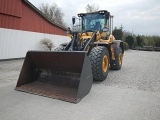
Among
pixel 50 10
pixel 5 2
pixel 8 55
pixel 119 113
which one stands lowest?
pixel 119 113

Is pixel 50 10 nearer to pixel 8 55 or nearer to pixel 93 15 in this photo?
pixel 8 55

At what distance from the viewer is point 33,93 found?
444 cm

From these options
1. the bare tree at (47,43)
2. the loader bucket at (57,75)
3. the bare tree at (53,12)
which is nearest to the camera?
the loader bucket at (57,75)

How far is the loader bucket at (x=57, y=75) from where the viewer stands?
13.8 ft

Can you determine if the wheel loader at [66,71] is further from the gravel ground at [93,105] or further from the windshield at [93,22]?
the windshield at [93,22]

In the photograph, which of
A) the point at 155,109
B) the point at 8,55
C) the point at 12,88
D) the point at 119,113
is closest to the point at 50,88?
the point at 12,88

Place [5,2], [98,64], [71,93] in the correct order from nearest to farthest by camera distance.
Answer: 1. [71,93]
2. [98,64]
3. [5,2]

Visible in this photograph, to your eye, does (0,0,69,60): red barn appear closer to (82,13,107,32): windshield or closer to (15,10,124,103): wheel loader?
(82,13,107,32): windshield

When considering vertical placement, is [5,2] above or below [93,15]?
above

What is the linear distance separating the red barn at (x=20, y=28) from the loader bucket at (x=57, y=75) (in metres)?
6.76

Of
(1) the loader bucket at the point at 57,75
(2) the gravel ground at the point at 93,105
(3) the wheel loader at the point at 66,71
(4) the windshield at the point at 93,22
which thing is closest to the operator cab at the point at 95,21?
(4) the windshield at the point at 93,22

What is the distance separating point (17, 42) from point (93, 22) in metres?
6.80

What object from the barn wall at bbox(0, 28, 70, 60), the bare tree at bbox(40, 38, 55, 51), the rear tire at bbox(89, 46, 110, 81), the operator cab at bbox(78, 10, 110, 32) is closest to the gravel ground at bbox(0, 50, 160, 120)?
the rear tire at bbox(89, 46, 110, 81)

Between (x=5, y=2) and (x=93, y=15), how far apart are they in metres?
6.57
